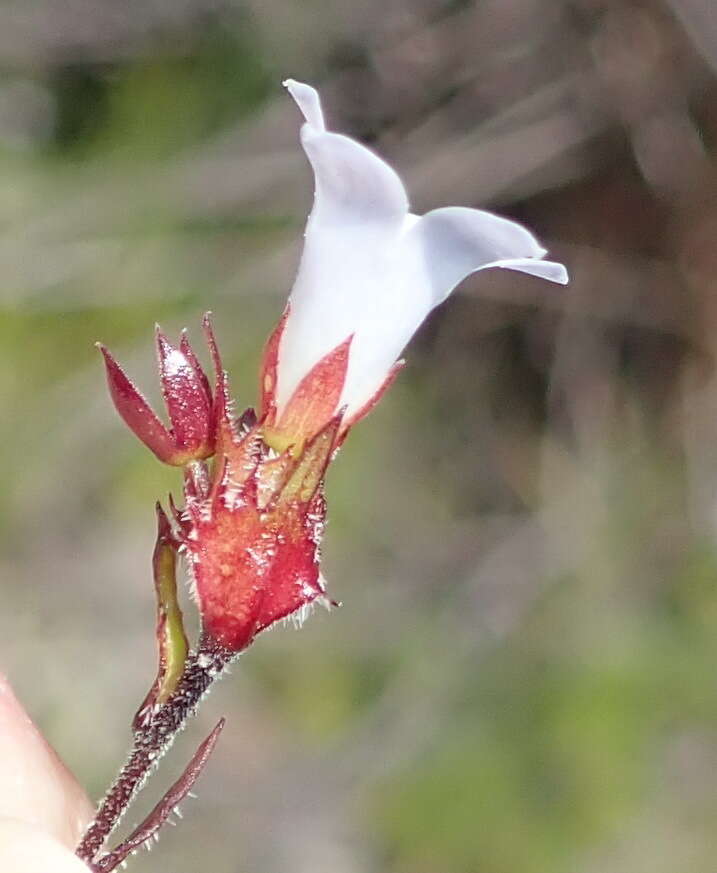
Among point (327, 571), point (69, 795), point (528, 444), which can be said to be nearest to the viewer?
point (69, 795)

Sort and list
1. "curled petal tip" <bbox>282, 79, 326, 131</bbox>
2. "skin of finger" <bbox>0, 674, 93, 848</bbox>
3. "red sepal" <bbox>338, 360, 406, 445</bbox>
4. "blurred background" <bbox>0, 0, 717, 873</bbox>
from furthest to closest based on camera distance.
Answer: "blurred background" <bbox>0, 0, 717, 873</bbox> → "skin of finger" <bbox>0, 674, 93, 848</bbox> → "red sepal" <bbox>338, 360, 406, 445</bbox> → "curled petal tip" <bbox>282, 79, 326, 131</bbox>

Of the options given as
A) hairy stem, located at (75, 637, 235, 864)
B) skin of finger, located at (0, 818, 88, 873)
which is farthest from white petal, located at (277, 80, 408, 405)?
skin of finger, located at (0, 818, 88, 873)

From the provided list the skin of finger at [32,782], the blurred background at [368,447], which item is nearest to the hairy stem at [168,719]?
the skin of finger at [32,782]

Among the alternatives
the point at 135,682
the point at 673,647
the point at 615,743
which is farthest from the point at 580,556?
the point at 135,682

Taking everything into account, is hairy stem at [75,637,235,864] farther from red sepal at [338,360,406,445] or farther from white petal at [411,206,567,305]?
white petal at [411,206,567,305]

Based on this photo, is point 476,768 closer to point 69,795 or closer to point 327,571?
point 327,571

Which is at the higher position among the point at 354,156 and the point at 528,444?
the point at 354,156
